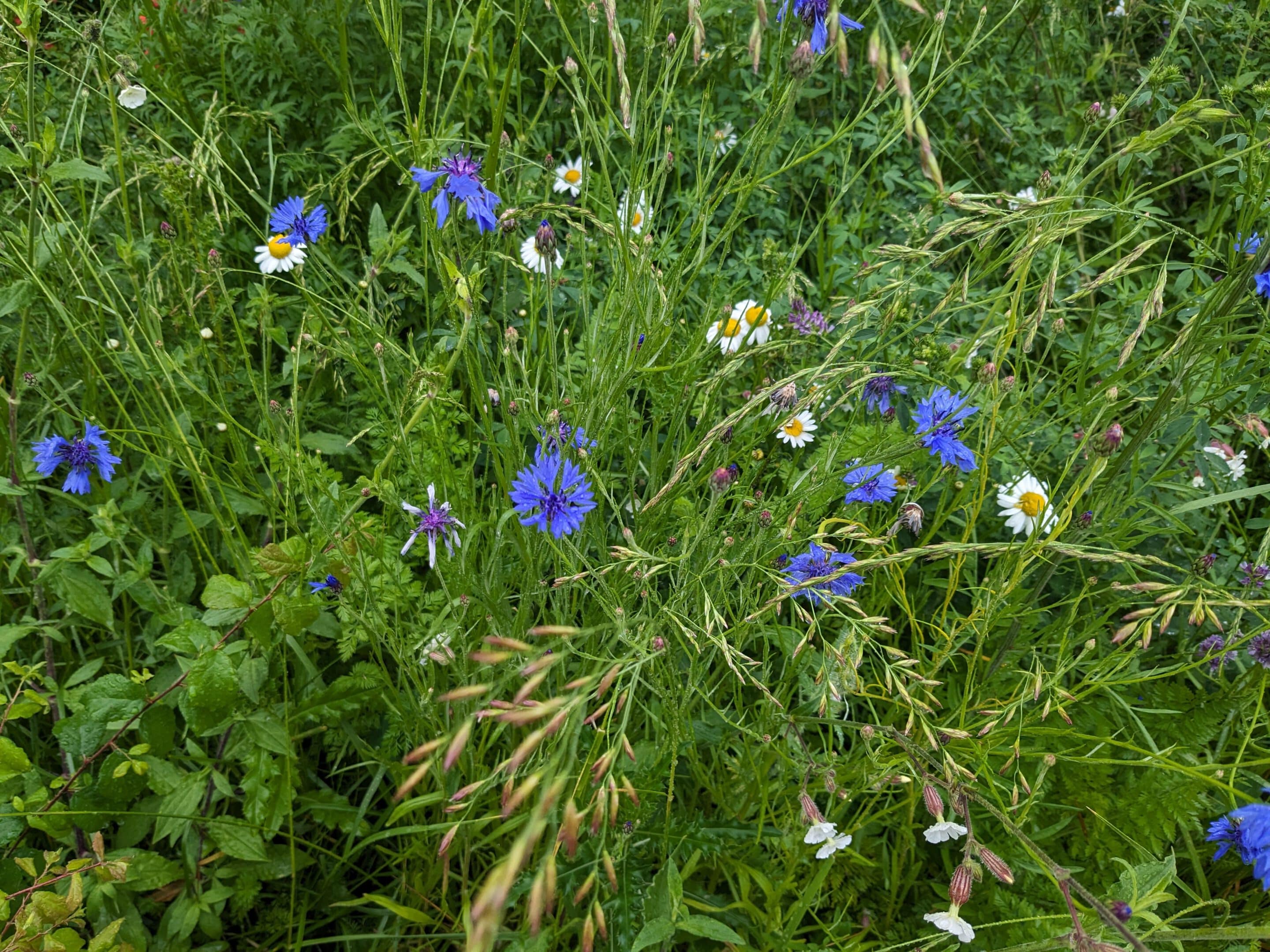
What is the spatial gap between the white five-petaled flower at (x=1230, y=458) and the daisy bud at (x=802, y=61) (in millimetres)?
990

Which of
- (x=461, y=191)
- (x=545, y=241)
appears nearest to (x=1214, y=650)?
(x=545, y=241)

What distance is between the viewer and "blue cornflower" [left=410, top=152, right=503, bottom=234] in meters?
1.27

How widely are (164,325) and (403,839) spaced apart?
1.29 meters

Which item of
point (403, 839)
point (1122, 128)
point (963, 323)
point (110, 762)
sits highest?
point (1122, 128)

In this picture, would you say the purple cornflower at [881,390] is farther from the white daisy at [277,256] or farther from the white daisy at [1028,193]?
the white daisy at [277,256]

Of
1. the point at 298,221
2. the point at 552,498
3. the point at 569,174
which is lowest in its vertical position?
the point at 552,498

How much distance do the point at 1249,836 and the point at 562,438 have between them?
1043 millimetres

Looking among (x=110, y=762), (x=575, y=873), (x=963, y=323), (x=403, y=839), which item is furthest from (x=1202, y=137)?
(x=110, y=762)

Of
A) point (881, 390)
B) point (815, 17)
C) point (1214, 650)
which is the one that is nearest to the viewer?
point (815, 17)

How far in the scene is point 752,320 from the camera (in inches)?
74.7

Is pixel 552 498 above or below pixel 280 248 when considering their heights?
below

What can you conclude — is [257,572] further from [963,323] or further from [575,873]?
[963,323]

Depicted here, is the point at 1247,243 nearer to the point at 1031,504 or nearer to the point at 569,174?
the point at 1031,504

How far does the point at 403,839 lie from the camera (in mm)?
1462
